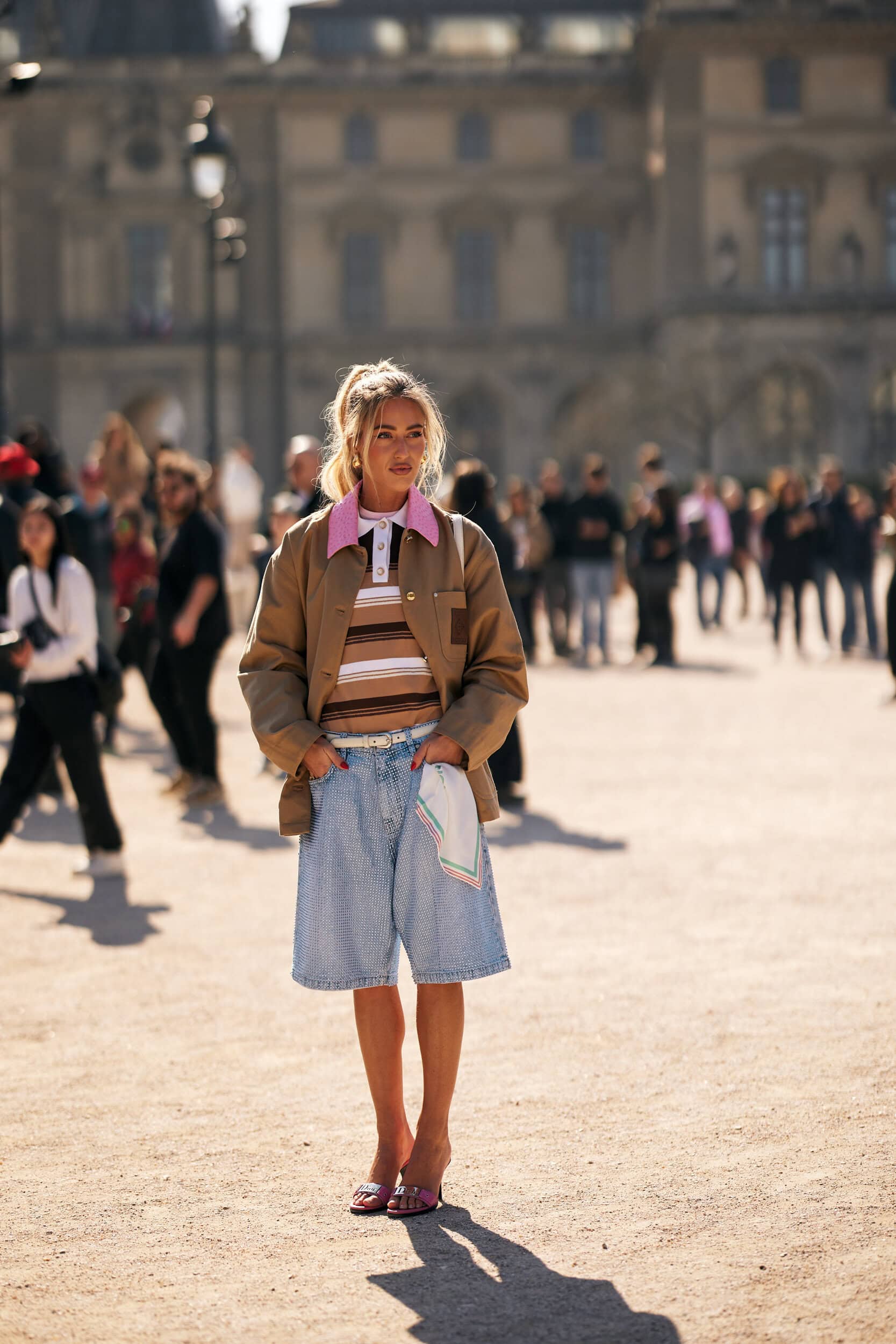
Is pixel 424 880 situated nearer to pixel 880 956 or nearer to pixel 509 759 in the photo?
pixel 880 956

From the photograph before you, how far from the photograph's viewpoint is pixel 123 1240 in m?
4.32

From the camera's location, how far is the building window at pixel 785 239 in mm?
52844

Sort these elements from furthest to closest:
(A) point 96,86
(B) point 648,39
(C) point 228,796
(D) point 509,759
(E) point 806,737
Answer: (A) point 96,86 < (B) point 648,39 < (E) point 806,737 < (C) point 228,796 < (D) point 509,759

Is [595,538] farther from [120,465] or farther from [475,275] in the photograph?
[475,275]

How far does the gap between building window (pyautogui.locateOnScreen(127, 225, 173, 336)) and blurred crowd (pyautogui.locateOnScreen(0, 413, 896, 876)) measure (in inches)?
1285

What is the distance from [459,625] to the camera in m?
4.55

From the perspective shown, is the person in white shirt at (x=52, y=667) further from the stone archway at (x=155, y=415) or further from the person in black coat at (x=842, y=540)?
the stone archway at (x=155, y=415)

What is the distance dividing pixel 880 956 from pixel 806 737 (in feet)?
21.1

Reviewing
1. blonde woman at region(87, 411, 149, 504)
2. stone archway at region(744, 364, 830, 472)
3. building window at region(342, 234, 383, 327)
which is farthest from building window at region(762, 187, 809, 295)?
blonde woman at region(87, 411, 149, 504)

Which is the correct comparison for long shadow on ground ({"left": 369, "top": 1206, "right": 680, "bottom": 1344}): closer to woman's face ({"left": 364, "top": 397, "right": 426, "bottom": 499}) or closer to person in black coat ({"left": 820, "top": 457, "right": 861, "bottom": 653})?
woman's face ({"left": 364, "top": 397, "right": 426, "bottom": 499})

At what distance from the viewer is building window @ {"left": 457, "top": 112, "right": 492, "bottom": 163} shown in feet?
185

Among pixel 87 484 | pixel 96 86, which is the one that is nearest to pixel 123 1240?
pixel 87 484

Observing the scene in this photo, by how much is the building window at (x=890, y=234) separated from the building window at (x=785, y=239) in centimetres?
222

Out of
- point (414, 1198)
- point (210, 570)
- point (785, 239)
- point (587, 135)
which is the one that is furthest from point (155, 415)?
point (414, 1198)
